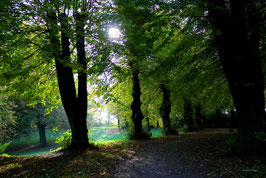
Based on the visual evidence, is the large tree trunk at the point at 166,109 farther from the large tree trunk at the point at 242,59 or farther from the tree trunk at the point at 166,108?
the large tree trunk at the point at 242,59

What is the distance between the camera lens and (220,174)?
4973 millimetres

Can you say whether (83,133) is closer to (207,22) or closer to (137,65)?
(137,65)

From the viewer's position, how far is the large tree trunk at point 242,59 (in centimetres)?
630

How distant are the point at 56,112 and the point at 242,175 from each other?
94.6 feet

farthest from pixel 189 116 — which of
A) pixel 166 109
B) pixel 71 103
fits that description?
pixel 71 103

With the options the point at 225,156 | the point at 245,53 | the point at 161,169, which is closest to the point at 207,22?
the point at 245,53

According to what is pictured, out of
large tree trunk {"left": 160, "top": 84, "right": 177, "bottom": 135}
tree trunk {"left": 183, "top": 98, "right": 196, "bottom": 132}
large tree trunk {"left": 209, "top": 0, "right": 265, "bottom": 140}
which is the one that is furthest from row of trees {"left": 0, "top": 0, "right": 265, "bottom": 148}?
tree trunk {"left": 183, "top": 98, "right": 196, "bottom": 132}

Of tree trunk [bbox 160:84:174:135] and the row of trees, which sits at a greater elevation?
the row of trees

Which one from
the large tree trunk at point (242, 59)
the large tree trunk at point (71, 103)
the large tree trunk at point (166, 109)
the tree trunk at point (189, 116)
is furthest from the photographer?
the tree trunk at point (189, 116)

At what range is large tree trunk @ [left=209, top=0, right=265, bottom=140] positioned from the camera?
6301 mm

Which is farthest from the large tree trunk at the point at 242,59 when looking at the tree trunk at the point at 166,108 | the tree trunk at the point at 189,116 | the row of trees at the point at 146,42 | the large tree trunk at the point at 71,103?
the tree trunk at the point at 189,116

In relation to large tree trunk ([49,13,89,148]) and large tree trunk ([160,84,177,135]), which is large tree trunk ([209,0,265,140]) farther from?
large tree trunk ([160,84,177,135])

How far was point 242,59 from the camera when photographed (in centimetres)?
639

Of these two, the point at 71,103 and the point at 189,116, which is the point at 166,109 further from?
the point at 71,103
